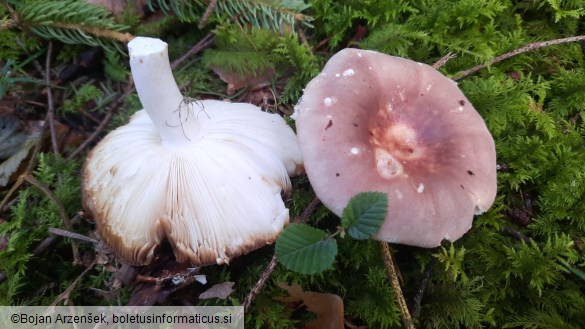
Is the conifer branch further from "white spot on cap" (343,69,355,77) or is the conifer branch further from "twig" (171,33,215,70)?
"white spot on cap" (343,69,355,77)

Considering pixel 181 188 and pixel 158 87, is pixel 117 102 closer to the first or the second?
pixel 158 87

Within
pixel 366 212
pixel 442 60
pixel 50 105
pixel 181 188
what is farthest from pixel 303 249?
pixel 50 105

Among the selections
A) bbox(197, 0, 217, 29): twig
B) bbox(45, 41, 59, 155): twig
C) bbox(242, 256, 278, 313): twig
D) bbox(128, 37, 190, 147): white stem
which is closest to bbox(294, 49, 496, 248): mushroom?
bbox(242, 256, 278, 313): twig

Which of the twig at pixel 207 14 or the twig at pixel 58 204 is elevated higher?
the twig at pixel 207 14

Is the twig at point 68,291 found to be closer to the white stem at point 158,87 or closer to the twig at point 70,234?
the twig at point 70,234

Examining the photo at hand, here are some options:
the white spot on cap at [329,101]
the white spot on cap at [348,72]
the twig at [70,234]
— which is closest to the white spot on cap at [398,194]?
the white spot on cap at [329,101]
